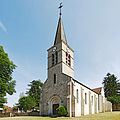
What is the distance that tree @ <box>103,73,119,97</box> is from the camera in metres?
57.2

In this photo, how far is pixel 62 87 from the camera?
2467cm

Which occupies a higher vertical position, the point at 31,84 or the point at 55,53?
the point at 55,53

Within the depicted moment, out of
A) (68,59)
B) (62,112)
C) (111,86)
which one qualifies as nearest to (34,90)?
(68,59)

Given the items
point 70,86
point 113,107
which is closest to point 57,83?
point 70,86

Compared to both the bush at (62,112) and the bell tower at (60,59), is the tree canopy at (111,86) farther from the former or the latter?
the bush at (62,112)

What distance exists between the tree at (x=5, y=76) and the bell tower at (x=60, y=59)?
333 inches

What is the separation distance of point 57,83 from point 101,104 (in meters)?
20.3

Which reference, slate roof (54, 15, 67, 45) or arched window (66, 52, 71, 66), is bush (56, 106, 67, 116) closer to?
arched window (66, 52, 71, 66)

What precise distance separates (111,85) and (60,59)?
41.4 meters

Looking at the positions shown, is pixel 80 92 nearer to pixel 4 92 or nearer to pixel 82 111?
pixel 82 111

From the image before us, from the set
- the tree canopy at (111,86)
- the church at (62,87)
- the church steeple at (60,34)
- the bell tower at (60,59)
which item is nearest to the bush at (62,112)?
the church at (62,87)

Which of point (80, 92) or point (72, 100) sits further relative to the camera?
point (80, 92)

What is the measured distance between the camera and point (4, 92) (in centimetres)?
2202

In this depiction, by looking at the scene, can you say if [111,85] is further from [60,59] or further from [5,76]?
[5,76]
